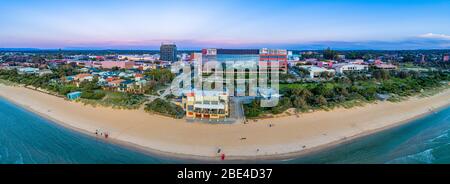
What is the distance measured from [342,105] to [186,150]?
4958 millimetres

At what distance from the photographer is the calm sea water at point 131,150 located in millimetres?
3988

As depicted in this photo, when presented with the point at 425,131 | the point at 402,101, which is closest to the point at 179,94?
the point at 425,131

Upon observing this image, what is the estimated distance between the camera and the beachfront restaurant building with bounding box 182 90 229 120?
599 centimetres

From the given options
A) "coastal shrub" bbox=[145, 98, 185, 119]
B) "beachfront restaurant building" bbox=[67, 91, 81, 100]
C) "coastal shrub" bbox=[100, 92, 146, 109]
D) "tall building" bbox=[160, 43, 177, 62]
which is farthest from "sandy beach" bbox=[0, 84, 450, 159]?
"tall building" bbox=[160, 43, 177, 62]

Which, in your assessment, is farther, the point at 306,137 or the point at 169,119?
the point at 169,119

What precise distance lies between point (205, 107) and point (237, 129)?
1.18 metres

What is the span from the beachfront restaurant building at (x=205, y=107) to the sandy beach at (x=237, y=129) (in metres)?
0.46

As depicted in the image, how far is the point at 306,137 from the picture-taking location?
490 cm

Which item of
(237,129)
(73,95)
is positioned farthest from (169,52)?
(237,129)

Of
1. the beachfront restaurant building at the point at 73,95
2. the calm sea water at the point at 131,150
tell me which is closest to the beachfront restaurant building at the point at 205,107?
the calm sea water at the point at 131,150

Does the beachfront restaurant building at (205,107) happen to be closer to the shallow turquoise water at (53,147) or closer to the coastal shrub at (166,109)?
the coastal shrub at (166,109)

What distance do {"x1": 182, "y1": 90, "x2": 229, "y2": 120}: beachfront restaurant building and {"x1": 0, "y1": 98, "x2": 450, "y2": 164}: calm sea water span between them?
1950 millimetres
